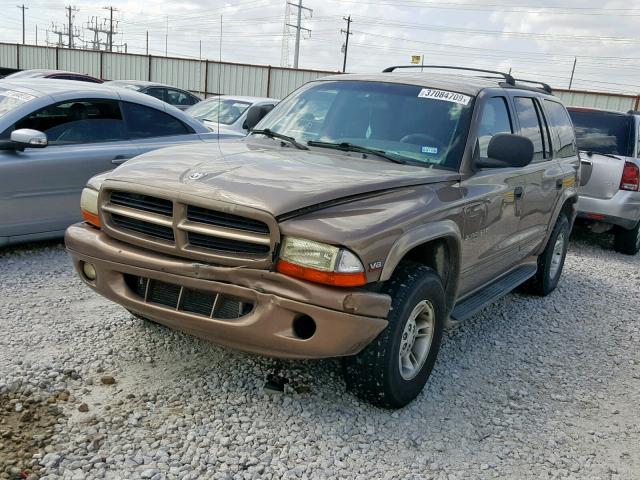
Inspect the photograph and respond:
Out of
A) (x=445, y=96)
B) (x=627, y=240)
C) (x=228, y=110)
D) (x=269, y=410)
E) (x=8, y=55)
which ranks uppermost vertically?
(x=445, y=96)

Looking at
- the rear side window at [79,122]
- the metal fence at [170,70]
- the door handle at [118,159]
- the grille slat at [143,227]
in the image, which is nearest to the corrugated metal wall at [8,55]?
the metal fence at [170,70]

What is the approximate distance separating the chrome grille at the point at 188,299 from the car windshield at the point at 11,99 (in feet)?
10.2

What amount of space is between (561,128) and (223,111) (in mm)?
6773

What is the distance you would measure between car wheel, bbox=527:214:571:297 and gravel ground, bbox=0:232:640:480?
3.76 ft

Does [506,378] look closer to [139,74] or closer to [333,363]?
[333,363]

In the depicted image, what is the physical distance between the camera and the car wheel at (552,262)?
5.85 m

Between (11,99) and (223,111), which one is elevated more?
(11,99)

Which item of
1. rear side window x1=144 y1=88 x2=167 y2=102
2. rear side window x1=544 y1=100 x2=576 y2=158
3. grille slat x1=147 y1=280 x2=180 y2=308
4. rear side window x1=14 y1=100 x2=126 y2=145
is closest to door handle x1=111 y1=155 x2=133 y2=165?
rear side window x1=14 y1=100 x2=126 y2=145

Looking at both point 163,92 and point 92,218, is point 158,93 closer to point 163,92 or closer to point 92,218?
point 163,92

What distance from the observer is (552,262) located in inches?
239

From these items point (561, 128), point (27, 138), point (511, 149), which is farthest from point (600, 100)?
point (27, 138)

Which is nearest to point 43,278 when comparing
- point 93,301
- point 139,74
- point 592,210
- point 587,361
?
point 93,301

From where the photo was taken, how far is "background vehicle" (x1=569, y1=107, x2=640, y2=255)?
7.80 m

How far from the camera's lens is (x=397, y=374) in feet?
10.8
